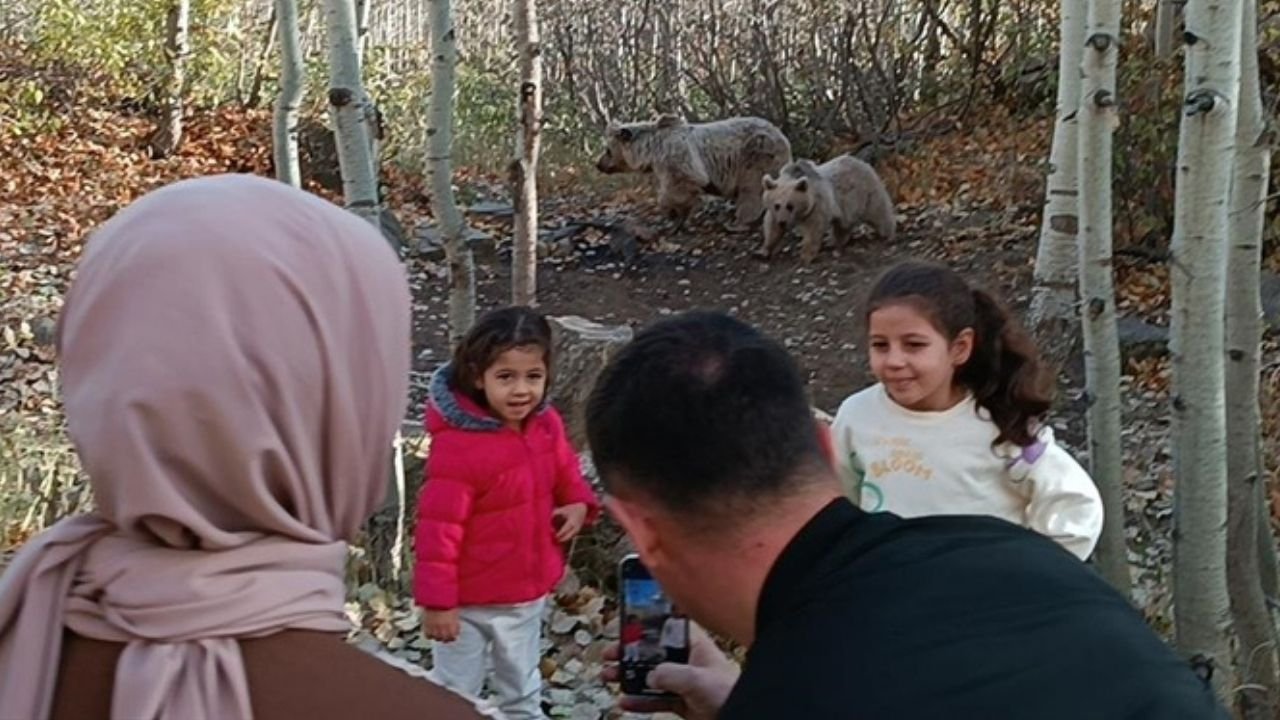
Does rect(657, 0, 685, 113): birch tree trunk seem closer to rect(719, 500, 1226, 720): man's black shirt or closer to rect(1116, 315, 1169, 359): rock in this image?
rect(1116, 315, 1169, 359): rock

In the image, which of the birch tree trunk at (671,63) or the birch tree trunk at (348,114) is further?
the birch tree trunk at (671,63)

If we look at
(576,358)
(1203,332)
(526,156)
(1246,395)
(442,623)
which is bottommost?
(576,358)

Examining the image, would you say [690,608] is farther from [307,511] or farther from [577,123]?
[577,123]

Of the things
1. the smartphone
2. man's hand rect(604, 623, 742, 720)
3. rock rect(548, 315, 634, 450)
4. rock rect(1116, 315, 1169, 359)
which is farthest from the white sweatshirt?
rock rect(1116, 315, 1169, 359)

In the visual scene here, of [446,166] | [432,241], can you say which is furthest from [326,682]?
[432,241]

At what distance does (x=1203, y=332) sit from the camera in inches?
159

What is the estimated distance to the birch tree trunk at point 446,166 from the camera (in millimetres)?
6258

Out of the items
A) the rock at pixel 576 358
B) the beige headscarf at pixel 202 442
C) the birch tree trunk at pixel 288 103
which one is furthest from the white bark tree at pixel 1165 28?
the beige headscarf at pixel 202 442

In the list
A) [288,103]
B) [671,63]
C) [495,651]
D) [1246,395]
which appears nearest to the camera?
[495,651]

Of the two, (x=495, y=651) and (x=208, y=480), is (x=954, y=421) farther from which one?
(x=208, y=480)

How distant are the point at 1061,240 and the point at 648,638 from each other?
24.7 feet

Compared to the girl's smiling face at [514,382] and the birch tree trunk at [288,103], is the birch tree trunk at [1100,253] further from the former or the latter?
the birch tree trunk at [288,103]

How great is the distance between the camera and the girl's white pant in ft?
14.1

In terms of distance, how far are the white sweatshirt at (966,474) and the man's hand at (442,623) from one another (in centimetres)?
114
